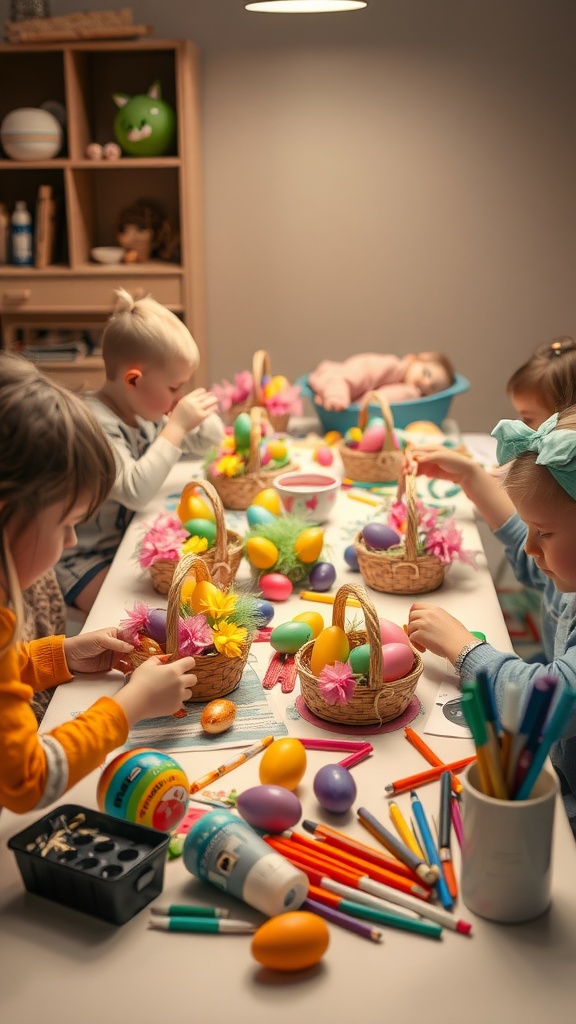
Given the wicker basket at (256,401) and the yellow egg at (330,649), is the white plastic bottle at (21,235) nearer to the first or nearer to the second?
the wicker basket at (256,401)

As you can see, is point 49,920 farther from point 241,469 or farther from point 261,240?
point 261,240

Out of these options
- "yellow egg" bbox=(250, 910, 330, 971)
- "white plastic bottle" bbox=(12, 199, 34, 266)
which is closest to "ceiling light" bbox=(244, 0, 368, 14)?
"yellow egg" bbox=(250, 910, 330, 971)

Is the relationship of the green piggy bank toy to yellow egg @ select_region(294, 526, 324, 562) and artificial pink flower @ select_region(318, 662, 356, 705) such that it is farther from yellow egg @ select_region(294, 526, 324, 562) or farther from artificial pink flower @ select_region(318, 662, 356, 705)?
artificial pink flower @ select_region(318, 662, 356, 705)

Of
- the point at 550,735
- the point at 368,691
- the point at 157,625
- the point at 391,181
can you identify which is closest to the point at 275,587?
the point at 157,625

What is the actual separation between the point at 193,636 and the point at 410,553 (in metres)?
0.46

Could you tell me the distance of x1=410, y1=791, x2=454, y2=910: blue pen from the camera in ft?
2.77

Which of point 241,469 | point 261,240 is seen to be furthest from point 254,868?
point 261,240

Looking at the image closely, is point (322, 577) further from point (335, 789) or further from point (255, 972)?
point (255, 972)

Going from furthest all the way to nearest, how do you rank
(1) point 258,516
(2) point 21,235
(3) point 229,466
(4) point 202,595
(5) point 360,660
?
1. (2) point 21,235
2. (3) point 229,466
3. (1) point 258,516
4. (4) point 202,595
5. (5) point 360,660

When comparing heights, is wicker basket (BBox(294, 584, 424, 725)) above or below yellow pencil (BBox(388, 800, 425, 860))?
above

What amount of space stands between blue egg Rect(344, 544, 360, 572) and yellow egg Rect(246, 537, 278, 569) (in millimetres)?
159

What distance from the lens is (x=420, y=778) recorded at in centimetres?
101

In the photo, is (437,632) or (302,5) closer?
(437,632)

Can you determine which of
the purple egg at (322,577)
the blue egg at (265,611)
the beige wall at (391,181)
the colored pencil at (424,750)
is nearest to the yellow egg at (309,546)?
the purple egg at (322,577)
